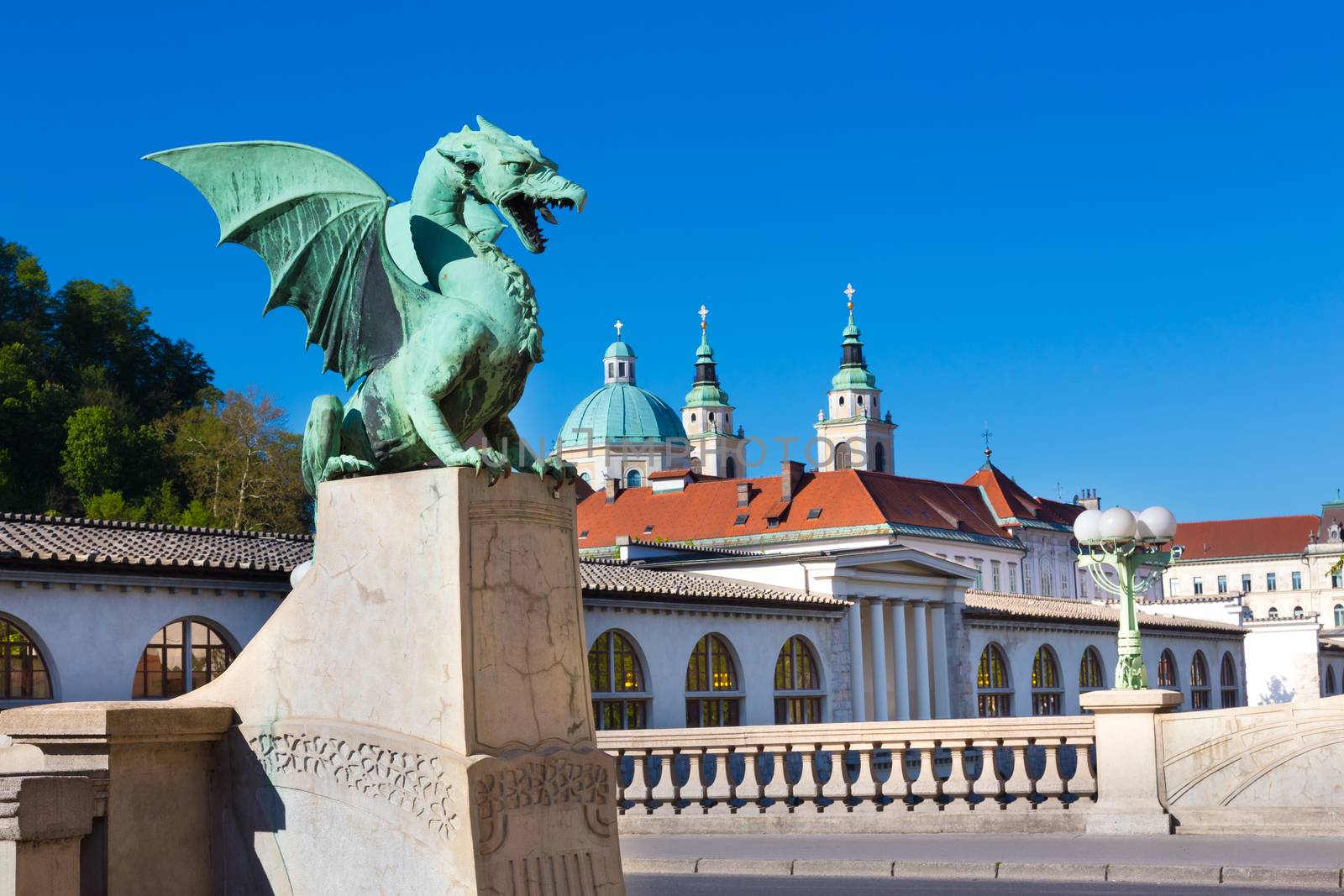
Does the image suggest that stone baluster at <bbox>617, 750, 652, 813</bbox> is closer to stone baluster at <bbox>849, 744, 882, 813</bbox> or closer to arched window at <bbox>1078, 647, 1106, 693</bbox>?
stone baluster at <bbox>849, 744, 882, 813</bbox>

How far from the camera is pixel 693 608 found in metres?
39.5

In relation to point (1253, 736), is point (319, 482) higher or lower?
higher

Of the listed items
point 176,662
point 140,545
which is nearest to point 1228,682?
point 140,545

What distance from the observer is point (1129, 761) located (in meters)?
14.1

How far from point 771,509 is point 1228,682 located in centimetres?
3432

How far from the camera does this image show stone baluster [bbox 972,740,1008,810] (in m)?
14.9

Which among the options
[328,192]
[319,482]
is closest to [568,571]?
[319,482]

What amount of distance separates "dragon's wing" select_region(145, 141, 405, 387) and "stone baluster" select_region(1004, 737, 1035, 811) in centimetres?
885

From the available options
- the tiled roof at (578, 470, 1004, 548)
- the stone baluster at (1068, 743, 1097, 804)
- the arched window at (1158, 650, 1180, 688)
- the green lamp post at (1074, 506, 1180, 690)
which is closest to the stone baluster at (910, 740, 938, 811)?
the stone baluster at (1068, 743, 1097, 804)

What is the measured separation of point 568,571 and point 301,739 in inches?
49.8

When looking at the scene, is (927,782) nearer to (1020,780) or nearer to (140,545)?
(1020,780)

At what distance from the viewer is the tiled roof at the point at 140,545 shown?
27.5 metres

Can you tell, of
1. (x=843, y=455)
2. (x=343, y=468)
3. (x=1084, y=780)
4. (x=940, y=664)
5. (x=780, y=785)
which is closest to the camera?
(x=343, y=468)

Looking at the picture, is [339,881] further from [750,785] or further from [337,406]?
[750,785]
